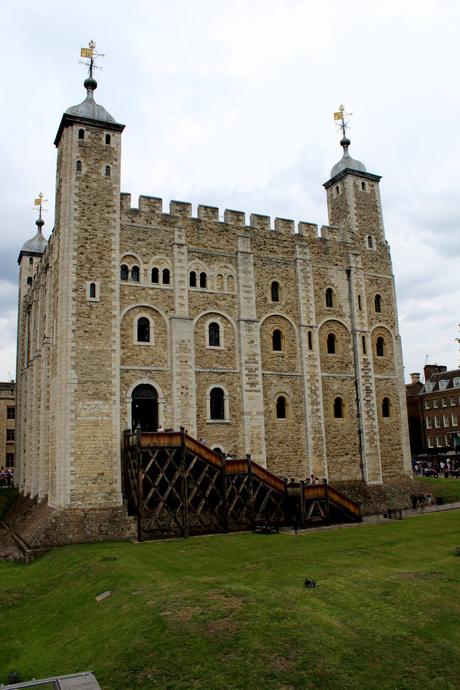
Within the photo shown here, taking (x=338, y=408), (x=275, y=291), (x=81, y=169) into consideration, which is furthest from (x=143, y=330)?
(x=338, y=408)

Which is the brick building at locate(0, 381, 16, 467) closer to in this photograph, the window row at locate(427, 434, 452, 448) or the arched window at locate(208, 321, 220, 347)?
the arched window at locate(208, 321, 220, 347)

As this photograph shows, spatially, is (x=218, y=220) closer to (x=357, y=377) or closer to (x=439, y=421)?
(x=357, y=377)

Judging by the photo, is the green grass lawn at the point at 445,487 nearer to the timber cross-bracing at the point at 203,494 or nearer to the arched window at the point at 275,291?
the timber cross-bracing at the point at 203,494

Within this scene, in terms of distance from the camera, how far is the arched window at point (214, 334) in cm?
A: 2730

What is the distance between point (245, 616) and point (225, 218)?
69.0 ft

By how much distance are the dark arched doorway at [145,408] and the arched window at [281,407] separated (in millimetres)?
6517

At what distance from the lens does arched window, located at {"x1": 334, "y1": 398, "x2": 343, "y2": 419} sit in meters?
30.3

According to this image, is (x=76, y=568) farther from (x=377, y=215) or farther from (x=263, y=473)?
(x=377, y=215)

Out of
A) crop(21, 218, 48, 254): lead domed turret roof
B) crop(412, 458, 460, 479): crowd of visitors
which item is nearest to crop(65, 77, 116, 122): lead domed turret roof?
crop(21, 218, 48, 254): lead domed turret roof

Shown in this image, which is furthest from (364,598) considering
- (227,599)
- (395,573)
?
(227,599)

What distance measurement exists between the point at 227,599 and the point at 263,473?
1129 centimetres

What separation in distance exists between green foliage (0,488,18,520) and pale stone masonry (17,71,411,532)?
77 centimetres

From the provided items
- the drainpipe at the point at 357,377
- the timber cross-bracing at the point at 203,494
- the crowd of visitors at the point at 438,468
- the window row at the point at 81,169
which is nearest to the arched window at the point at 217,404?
the timber cross-bracing at the point at 203,494

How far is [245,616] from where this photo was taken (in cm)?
1162
